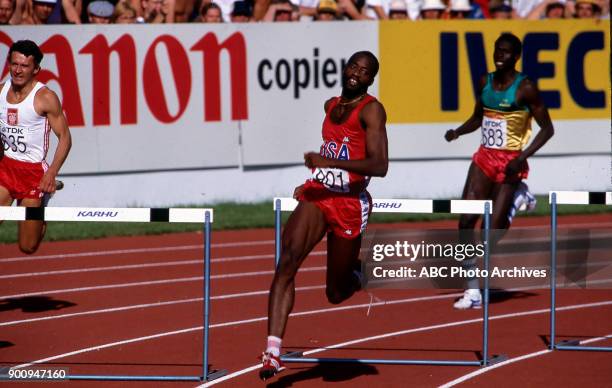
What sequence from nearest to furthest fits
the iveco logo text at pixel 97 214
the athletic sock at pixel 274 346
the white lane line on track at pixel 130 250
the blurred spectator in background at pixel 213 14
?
the athletic sock at pixel 274 346 < the iveco logo text at pixel 97 214 < the white lane line on track at pixel 130 250 < the blurred spectator in background at pixel 213 14

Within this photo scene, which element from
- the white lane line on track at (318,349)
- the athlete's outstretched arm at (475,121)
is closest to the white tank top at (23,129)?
the white lane line on track at (318,349)

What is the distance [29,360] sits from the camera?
9.29 meters

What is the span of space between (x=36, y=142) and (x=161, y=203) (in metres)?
6.15

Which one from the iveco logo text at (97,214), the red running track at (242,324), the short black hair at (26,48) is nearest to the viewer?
the iveco logo text at (97,214)

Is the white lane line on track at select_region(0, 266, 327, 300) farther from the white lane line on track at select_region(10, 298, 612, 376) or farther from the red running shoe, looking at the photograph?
the red running shoe

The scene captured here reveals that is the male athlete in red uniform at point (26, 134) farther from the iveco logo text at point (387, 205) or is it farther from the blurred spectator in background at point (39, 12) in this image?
the blurred spectator in background at point (39, 12)

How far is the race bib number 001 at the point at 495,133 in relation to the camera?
11.9 meters

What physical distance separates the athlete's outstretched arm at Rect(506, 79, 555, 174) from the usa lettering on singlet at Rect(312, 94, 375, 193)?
3.32 metres

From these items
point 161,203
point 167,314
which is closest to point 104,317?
point 167,314

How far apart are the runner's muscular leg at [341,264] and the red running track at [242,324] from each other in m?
0.52

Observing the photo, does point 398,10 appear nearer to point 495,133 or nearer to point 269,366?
point 495,133

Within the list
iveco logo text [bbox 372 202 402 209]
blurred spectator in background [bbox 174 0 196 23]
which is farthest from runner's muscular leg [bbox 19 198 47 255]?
blurred spectator in background [bbox 174 0 196 23]

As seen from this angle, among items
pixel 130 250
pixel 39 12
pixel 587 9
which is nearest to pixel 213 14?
pixel 39 12

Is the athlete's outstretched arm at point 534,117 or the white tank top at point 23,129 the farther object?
the athlete's outstretched arm at point 534,117
